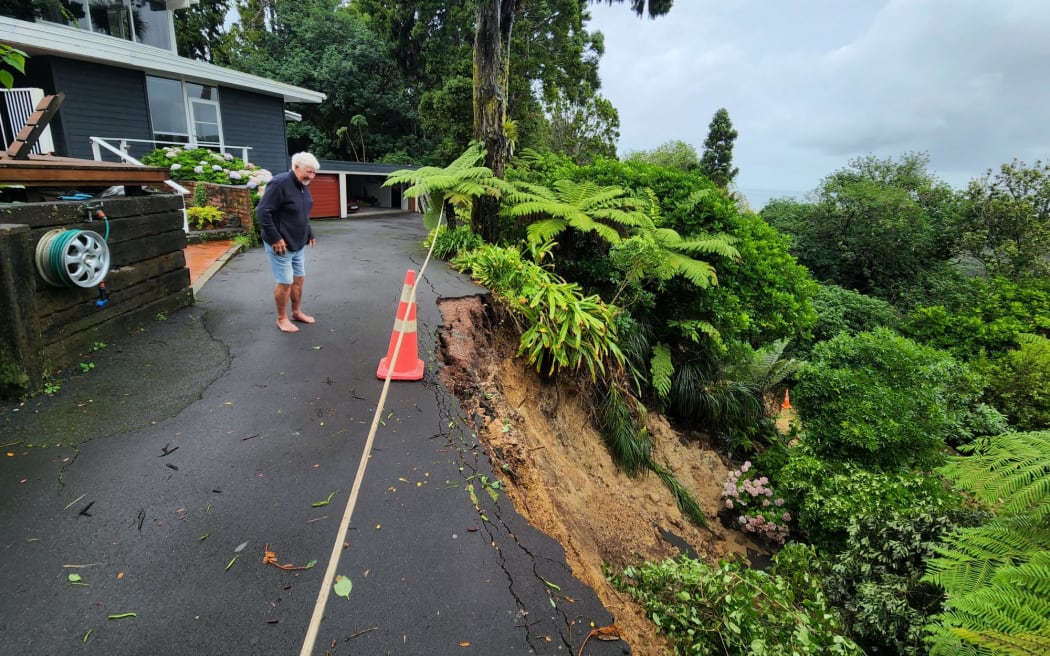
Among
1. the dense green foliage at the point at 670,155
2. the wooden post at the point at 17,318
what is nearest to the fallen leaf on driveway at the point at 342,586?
the wooden post at the point at 17,318

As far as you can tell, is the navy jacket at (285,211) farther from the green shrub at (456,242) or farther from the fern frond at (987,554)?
the fern frond at (987,554)

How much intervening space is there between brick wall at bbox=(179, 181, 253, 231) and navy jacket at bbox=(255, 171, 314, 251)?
617cm

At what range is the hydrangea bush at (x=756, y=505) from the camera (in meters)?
5.87

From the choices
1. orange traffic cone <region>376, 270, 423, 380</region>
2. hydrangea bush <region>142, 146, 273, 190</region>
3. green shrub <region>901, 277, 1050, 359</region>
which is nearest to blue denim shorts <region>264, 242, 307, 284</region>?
orange traffic cone <region>376, 270, 423, 380</region>

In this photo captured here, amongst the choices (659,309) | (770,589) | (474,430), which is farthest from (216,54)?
(770,589)

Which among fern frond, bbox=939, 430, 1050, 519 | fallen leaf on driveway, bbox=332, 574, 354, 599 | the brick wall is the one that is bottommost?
fallen leaf on driveway, bbox=332, 574, 354, 599

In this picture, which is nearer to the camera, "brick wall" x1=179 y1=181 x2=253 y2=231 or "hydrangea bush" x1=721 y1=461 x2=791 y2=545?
"hydrangea bush" x1=721 y1=461 x2=791 y2=545

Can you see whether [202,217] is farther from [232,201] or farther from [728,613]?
[728,613]

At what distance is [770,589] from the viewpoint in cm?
323

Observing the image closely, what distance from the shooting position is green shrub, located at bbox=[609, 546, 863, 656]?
8.55 ft

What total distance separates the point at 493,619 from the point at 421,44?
25131 millimetres

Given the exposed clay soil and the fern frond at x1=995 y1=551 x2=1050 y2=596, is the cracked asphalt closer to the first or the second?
the exposed clay soil

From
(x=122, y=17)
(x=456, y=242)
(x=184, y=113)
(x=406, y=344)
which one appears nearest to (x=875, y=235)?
(x=456, y=242)

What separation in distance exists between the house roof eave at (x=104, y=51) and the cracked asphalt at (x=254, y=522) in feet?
35.0
